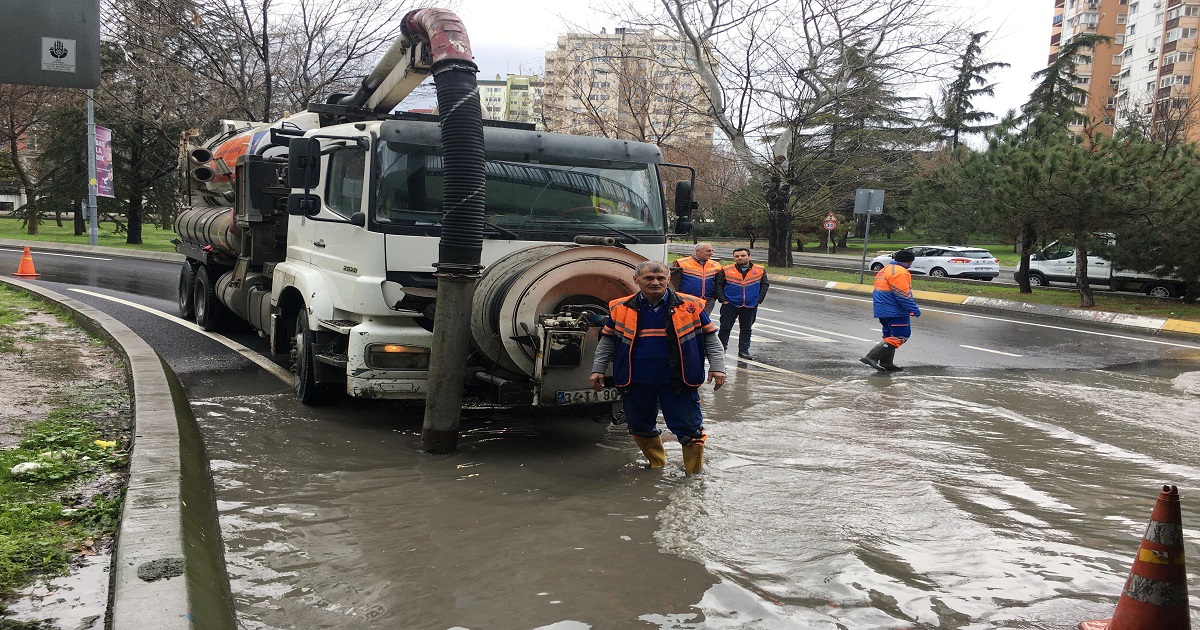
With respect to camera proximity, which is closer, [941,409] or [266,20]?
[941,409]

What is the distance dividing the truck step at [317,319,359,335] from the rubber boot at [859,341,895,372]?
22.0 ft

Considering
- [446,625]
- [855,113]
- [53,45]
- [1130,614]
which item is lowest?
[446,625]

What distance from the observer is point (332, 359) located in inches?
272

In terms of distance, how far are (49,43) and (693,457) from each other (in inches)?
186

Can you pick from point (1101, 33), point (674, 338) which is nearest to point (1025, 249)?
point (674, 338)

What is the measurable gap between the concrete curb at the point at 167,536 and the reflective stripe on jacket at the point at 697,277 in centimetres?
592

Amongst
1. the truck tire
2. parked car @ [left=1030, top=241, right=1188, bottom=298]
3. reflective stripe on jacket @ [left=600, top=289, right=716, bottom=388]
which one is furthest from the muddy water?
the truck tire

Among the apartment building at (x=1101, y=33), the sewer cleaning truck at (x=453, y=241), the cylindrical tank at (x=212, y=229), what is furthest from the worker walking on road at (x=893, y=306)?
the apartment building at (x=1101, y=33)

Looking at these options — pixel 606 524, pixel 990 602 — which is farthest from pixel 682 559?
pixel 990 602

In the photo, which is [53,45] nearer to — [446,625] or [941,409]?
[446,625]

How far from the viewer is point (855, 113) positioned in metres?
28.3

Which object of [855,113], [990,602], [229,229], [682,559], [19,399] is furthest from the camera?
[855,113]

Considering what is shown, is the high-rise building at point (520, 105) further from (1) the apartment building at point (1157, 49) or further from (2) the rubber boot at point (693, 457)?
(1) the apartment building at point (1157, 49)

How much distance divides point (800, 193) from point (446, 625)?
1114 inches
